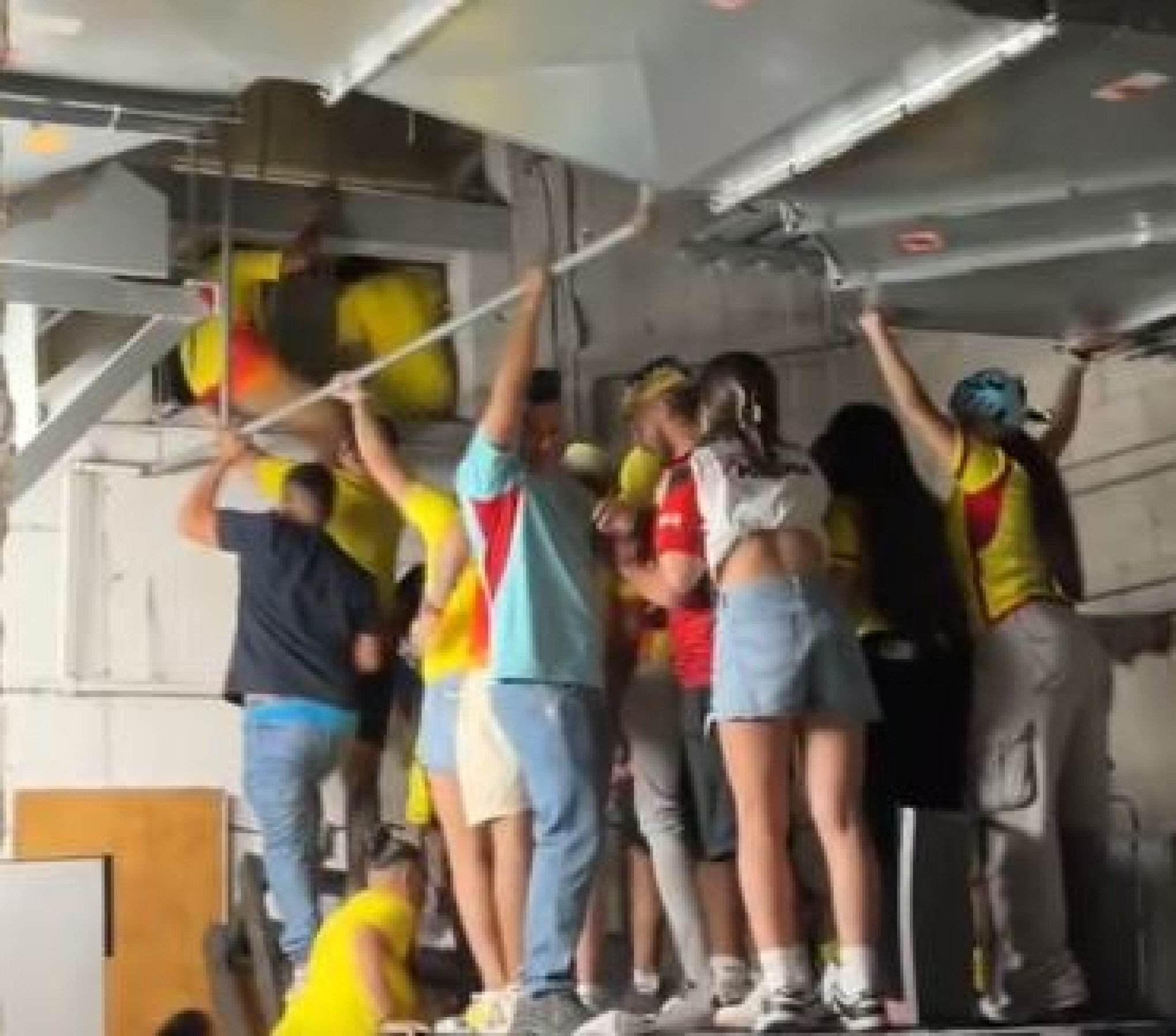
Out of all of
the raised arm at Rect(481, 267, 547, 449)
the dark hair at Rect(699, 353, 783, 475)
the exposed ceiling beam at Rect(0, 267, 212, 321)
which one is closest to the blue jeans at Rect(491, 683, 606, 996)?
the raised arm at Rect(481, 267, 547, 449)

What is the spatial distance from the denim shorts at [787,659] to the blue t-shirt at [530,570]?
0.43m

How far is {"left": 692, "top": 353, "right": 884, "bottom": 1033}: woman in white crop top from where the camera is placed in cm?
432

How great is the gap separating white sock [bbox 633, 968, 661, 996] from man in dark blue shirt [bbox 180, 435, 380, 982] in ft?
3.16

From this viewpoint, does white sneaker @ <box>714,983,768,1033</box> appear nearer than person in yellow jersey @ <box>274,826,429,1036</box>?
Yes

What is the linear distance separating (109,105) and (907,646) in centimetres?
197

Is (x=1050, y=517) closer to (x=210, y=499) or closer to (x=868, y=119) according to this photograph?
(x=868, y=119)

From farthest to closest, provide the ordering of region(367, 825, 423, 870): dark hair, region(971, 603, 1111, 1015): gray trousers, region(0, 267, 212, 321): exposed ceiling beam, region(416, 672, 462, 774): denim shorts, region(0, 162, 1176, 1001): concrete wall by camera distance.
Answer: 1. region(0, 162, 1176, 1001): concrete wall
2. region(367, 825, 423, 870): dark hair
3. region(0, 267, 212, 321): exposed ceiling beam
4. region(416, 672, 462, 774): denim shorts
5. region(971, 603, 1111, 1015): gray trousers

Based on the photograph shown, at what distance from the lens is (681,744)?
5.14 m

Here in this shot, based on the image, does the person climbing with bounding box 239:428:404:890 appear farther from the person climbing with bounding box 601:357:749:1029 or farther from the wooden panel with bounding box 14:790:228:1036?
the person climbing with bounding box 601:357:749:1029

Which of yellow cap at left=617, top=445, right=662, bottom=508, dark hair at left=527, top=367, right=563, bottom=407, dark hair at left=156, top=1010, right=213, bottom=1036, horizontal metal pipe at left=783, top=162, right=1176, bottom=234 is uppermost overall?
horizontal metal pipe at left=783, top=162, right=1176, bottom=234

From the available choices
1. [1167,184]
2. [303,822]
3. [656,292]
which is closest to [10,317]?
[303,822]

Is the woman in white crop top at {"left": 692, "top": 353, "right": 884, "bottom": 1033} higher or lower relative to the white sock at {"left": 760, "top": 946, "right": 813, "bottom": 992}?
higher

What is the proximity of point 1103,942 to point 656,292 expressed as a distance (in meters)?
2.98

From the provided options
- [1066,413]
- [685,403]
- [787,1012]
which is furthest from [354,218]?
[787,1012]
